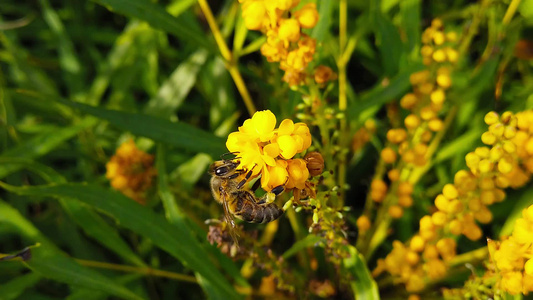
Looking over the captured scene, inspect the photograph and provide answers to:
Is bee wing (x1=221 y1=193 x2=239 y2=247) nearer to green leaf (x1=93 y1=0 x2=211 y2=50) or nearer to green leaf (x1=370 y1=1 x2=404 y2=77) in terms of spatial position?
green leaf (x1=93 y1=0 x2=211 y2=50)

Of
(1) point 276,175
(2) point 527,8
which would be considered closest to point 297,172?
(1) point 276,175

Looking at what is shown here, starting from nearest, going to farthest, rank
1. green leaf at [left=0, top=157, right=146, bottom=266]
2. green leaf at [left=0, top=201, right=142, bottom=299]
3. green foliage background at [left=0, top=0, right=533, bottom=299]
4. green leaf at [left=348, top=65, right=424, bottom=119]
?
green leaf at [left=0, top=201, right=142, bottom=299], green foliage background at [left=0, top=0, right=533, bottom=299], green leaf at [left=348, top=65, right=424, bottom=119], green leaf at [left=0, top=157, right=146, bottom=266]

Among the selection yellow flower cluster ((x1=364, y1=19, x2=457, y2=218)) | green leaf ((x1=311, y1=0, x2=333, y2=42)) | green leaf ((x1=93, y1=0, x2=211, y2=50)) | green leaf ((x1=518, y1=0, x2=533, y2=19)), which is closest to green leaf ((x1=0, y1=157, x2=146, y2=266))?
green leaf ((x1=93, y1=0, x2=211, y2=50))

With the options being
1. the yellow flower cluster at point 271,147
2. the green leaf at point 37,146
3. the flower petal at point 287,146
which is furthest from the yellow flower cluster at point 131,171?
the flower petal at point 287,146

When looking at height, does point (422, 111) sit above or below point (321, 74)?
below

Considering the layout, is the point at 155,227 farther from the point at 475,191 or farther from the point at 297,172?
the point at 475,191

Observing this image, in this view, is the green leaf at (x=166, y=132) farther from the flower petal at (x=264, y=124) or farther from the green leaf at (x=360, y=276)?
the flower petal at (x=264, y=124)
